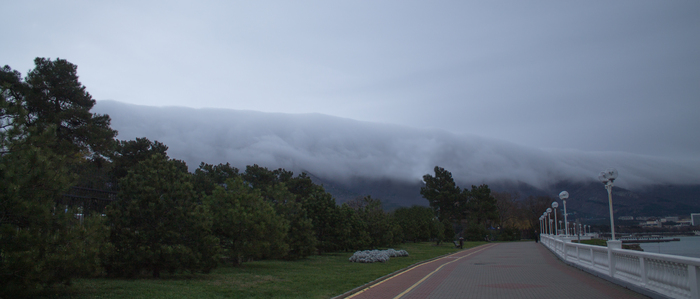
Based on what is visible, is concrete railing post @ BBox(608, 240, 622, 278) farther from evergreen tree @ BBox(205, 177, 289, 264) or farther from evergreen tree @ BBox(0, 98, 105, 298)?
evergreen tree @ BBox(0, 98, 105, 298)

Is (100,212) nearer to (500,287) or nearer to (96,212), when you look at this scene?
(96,212)

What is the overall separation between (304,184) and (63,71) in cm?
3683

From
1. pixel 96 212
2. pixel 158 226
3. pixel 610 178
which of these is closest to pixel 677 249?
pixel 610 178

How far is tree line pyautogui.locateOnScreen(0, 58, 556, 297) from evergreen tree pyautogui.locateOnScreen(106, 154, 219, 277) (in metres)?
0.04

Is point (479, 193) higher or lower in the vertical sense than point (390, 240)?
higher

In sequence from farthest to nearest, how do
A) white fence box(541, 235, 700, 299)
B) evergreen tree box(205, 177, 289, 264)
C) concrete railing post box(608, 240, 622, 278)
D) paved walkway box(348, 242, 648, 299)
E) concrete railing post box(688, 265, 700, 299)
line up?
1. evergreen tree box(205, 177, 289, 264)
2. concrete railing post box(608, 240, 622, 278)
3. paved walkway box(348, 242, 648, 299)
4. white fence box(541, 235, 700, 299)
5. concrete railing post box(688, 265, 700, 299)

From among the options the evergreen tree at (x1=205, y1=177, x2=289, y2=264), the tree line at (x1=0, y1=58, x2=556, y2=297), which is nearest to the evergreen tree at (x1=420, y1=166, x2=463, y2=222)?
the tree line at (x1=0, y1=58, x2=556, y2=297)

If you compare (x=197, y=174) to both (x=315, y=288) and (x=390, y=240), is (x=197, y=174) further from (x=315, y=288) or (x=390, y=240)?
(x=315, y=288)

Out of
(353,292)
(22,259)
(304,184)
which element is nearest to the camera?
(22,259)

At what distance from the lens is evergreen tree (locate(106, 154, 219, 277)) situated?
14.2m

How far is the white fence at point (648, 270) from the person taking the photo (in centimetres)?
836

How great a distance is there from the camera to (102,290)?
445 inches

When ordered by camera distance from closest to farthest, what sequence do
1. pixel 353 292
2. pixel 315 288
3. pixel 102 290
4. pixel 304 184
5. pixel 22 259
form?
pixel 22 259 → pixel 102 290 → pixel 353 292 → pixel 315 288 → pixel 304 184

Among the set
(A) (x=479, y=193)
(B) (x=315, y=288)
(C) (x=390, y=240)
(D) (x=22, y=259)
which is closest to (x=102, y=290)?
(D) (x=22, y=259)
